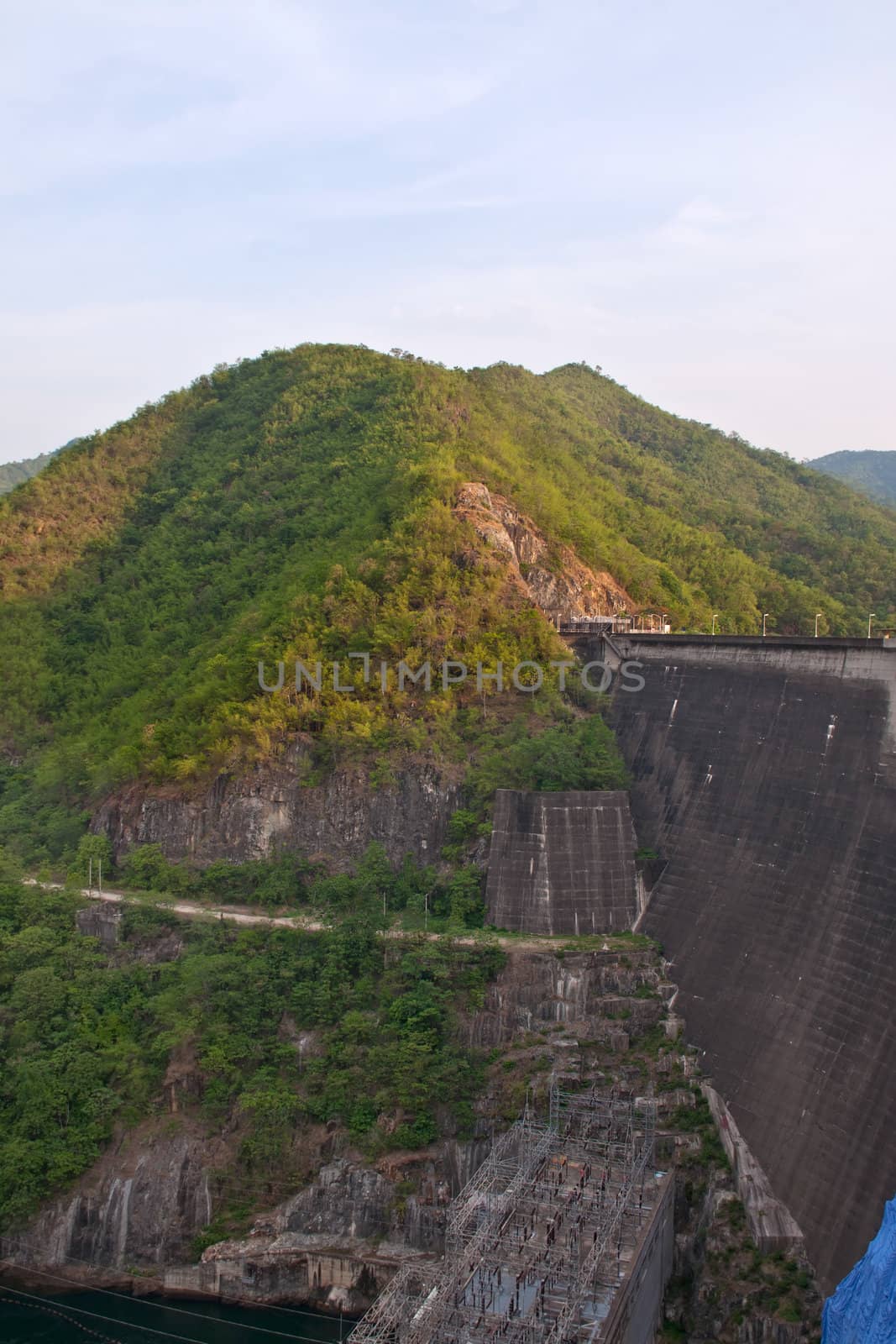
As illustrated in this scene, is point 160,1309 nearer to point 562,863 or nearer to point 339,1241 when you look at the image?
point 339,1241

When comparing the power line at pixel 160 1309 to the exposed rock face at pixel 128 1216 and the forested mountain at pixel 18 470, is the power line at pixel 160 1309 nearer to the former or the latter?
the exposed rock face at pixel 128 1216

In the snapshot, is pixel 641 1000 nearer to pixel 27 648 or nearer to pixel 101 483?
pixel 27 648

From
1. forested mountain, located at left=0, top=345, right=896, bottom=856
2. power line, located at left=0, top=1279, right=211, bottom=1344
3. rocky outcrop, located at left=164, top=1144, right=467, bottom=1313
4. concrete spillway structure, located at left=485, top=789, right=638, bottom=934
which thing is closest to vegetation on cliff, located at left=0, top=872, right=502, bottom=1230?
rocky outcrop, located at left=164, top=1144, right=467, bottom=1313

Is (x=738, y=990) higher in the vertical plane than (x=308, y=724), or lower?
lower

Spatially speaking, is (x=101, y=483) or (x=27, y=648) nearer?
(x=27, y=648)

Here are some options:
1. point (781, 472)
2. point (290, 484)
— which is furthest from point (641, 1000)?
point (781, 472)

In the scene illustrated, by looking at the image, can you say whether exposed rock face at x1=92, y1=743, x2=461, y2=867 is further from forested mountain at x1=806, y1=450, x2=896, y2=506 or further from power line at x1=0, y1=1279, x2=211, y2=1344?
forested mountain at x1=806, y1=450, x2=896, y2=506

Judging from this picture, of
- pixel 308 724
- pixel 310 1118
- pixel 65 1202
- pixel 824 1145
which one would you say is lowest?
pixel 65 1202
